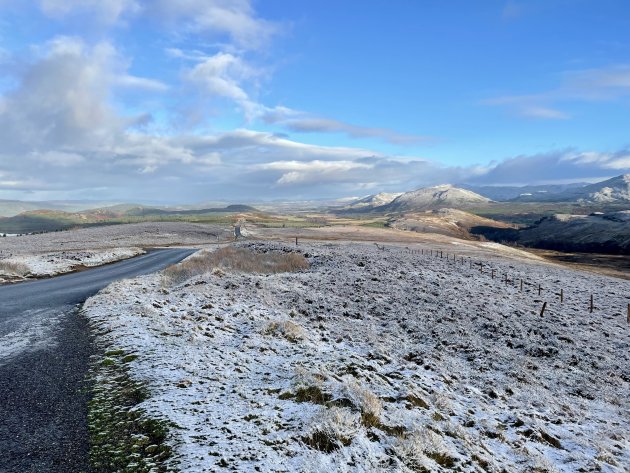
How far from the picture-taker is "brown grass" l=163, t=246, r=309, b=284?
105 ft

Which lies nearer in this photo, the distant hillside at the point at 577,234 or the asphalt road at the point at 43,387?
the asphalt road at the point at 43,387

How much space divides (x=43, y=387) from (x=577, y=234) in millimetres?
170518

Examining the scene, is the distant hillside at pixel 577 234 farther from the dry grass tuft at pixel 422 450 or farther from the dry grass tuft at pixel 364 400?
the dry grass tuft at pixel 422 450

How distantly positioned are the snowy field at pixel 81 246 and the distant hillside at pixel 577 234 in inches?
4478

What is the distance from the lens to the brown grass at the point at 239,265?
32125 mm

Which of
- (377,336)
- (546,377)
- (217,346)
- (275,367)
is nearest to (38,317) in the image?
(217,346)

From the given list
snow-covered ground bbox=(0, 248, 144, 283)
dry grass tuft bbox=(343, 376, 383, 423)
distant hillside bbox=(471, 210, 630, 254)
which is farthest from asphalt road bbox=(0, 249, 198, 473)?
distant hillside bbox=(471, 210, 630, 254)

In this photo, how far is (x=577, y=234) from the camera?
145 m

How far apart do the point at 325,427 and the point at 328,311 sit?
13.9 meters

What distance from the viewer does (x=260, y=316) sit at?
19406 millimetres

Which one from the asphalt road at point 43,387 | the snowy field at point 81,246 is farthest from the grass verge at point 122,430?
the snowy field at point 81,246

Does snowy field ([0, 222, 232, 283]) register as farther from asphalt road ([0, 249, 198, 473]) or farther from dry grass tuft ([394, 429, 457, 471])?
dry grass tuft ([394, 429, 457, 471])

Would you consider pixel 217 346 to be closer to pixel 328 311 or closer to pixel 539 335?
pixel 328 311

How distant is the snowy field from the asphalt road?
1635 centimetres
